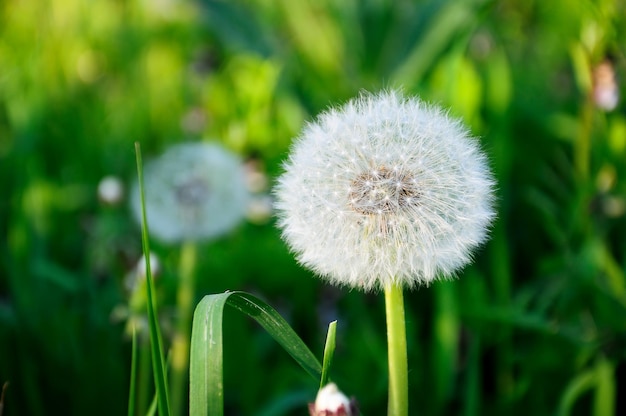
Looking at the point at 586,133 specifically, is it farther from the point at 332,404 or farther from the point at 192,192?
the point at 332,404

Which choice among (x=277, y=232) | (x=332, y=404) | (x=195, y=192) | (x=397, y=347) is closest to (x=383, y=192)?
(x=397, y=347)

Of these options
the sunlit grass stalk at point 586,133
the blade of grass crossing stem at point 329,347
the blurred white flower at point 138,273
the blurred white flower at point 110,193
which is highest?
the sunlit grass stalk at point 586,133

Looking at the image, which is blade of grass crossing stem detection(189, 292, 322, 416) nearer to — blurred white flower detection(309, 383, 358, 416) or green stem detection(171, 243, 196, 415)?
blurred white flower detection(309, 383, 358, 416)

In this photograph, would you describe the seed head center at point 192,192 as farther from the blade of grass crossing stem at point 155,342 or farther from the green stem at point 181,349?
the blade of grass crossing stem at point 155,342

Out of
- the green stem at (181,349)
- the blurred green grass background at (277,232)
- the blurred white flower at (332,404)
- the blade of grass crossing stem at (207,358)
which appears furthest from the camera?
the blurred green grass background at (277,232)

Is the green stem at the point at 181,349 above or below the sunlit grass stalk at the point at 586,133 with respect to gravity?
below

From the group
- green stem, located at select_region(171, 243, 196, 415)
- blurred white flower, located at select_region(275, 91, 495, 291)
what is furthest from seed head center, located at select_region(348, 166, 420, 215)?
green stem, located at select_region(171, 243, 196, 415)

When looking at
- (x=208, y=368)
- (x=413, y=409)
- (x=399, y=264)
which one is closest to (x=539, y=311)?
(x=413, y=409)

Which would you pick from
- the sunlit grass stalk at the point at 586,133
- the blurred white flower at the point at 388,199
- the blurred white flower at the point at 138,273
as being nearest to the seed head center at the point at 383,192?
the blurred white flower at the point at 388,199
